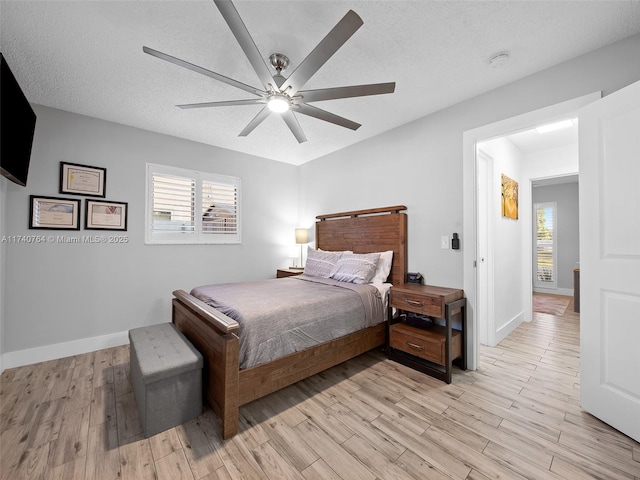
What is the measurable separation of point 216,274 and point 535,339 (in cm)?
442

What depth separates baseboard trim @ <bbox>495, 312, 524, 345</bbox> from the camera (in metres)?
3.31

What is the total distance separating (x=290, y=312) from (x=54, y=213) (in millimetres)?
2906

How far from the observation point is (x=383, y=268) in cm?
327

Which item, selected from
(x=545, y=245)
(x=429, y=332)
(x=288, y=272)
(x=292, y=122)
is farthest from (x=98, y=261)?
(x=545, y=245)

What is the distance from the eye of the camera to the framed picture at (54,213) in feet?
9.14

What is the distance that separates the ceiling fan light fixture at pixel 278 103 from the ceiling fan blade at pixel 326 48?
0.22 ft

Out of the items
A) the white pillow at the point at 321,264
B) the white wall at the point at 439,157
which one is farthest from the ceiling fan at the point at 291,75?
the white pillow at the point at 321,264

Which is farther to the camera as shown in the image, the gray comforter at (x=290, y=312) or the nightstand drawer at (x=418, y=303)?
the nightstand drawer at (x=418, y=303)

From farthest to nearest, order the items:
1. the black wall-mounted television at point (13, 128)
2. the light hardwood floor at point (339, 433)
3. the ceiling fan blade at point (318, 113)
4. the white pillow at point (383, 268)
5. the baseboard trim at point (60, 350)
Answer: the white pillow at point (383, 268)
the baseboard trim at point (60, 350)
the ceiling fan blade at point (318, 113)
the black wall-mounted television at point (13, 128)
the light hardwood floor at point (339, 433)

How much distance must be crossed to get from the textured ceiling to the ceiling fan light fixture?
378 mm

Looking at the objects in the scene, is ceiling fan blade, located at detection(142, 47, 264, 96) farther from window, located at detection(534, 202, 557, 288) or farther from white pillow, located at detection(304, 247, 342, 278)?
window, located at detection(534, 202, 557, 288)

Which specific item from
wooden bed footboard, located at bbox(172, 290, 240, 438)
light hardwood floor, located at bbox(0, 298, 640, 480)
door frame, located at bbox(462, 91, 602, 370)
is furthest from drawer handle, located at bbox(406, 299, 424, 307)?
wooden bed footboard, located at bbox(172, 290, 240, 438)

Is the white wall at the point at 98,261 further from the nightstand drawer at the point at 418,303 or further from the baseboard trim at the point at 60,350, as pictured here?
the nightstand drawer at the point at 418,303

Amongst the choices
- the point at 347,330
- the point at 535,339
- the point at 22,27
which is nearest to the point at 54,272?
the point at 22,27
